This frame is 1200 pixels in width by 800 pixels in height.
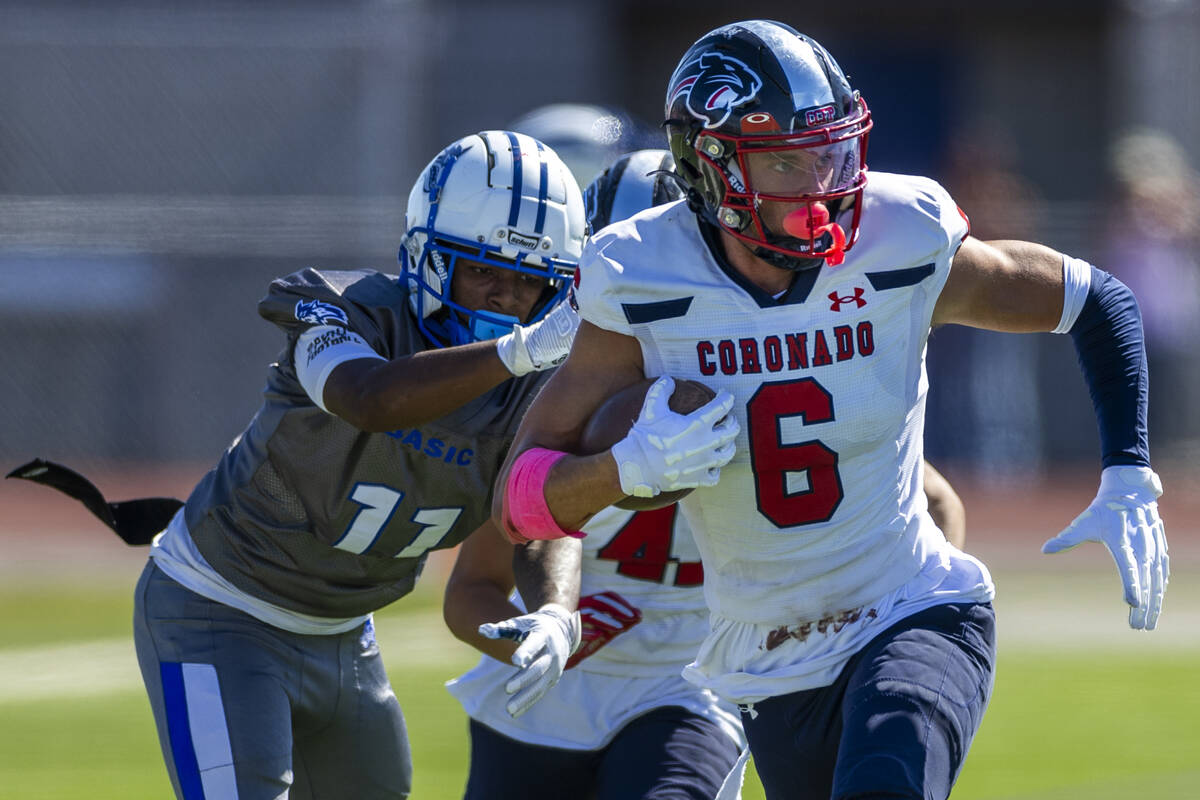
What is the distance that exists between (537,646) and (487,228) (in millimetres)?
993

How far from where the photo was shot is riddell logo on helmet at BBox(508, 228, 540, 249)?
3.81 metres

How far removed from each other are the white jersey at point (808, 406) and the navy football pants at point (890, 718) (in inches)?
1.8

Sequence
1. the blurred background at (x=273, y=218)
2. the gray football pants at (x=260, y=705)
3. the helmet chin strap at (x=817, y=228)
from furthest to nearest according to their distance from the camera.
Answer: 1. the blurred background at (x=273, y=218)
2. the gray football pants at (x=260, y=705)
3. the helmet chin strap at (x=817, y=228)

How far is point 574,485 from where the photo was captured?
9.84ft

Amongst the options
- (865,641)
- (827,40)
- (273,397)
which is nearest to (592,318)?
(865,641)

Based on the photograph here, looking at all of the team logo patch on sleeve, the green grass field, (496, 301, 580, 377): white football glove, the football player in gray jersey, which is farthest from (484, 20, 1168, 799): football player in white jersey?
the green grass field

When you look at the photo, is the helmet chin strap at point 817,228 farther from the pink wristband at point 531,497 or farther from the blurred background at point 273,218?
the blurred background at point 273,218

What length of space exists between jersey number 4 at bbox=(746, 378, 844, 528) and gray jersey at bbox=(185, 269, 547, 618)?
78 centimetres

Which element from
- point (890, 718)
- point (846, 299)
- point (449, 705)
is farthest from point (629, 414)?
point (449, 705)

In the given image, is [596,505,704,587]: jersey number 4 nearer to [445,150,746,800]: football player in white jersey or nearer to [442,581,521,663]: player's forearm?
[445,150,746,800]: football player in white jersey

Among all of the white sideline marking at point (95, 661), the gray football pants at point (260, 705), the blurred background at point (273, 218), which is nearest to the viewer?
the gray football pants at point (260, 705)

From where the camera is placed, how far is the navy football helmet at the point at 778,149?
3135 millimetres

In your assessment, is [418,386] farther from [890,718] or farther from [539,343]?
[890,718]

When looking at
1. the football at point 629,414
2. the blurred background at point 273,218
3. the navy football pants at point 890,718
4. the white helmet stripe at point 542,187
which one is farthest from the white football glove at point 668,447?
the blurred background at point 273,218
